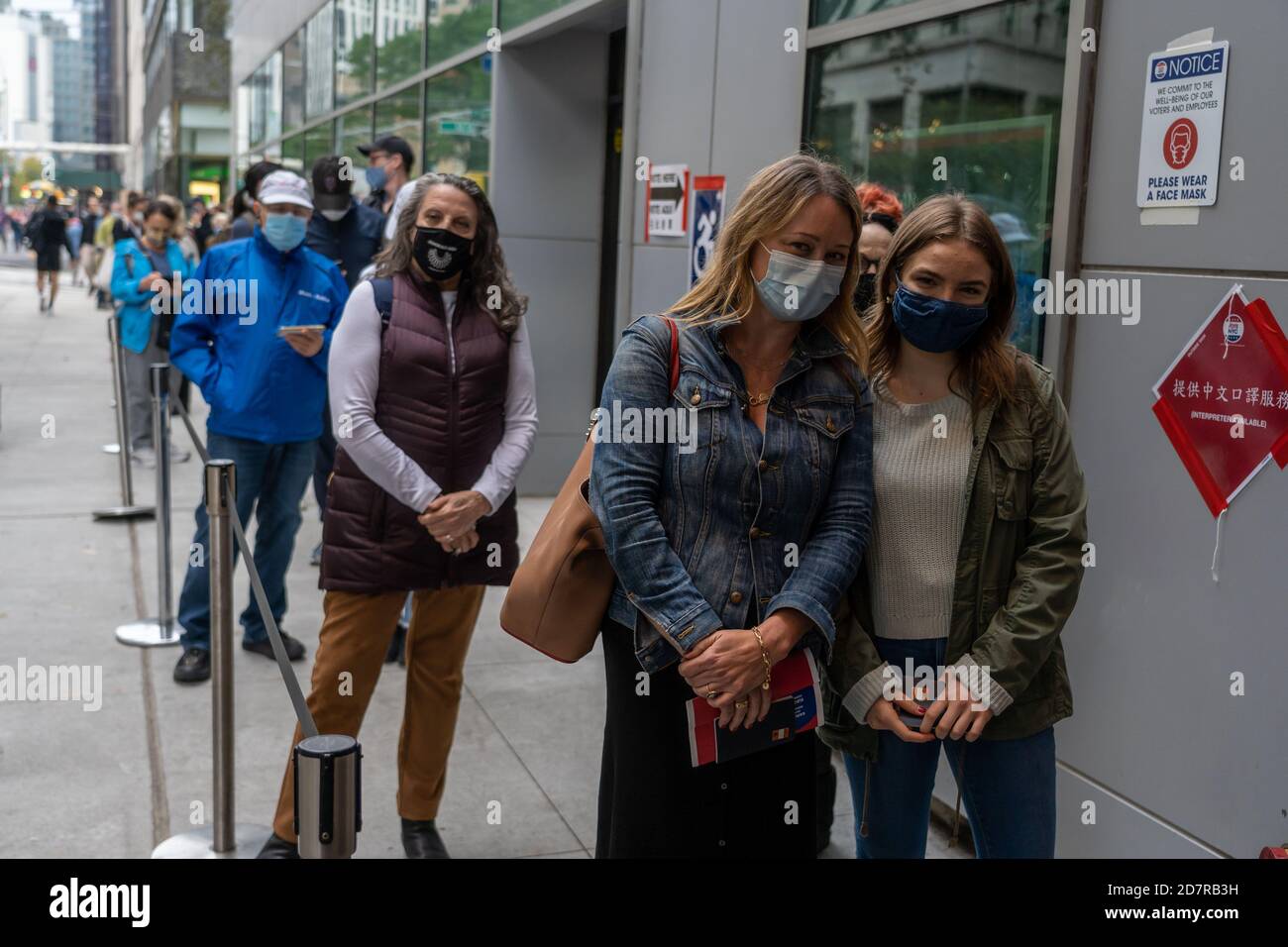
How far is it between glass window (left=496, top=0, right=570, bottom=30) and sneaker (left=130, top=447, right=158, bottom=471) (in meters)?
4.68

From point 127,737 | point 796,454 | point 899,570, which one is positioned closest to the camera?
point 796,454

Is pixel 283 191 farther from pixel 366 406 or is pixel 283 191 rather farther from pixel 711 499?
pixel 711 499

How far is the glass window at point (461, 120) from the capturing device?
995 cm

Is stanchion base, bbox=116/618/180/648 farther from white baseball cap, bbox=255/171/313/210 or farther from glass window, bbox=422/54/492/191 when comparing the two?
glass window, bbox=422/54/492/191

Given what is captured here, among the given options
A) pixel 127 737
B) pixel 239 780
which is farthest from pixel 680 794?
pixel 127 737

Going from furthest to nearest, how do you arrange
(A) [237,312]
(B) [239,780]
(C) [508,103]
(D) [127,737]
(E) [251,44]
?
(E) [251,44] → (C) [508,103] → (A) [237,312] → (D) [127,737] → (B) [239,780]

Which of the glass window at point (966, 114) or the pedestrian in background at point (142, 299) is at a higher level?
the glass window at point (966, 114)

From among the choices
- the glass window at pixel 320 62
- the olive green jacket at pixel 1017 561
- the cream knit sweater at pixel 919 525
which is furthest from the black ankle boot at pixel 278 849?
the glass window at pixel 320 62

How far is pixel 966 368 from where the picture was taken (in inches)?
113

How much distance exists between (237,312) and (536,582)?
328cm

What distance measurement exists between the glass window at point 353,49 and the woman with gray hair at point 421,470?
10574 mm

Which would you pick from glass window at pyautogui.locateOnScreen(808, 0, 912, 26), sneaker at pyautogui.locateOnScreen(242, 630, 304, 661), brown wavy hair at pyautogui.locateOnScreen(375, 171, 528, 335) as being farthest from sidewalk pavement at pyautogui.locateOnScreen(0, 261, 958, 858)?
glass window at pyautogui.locateOnScreen(808, 0, 912, 26)

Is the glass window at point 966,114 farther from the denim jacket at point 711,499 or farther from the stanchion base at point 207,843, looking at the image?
the stanchion base at point 207,843

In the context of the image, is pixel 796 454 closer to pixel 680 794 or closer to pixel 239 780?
pixel 680 794
